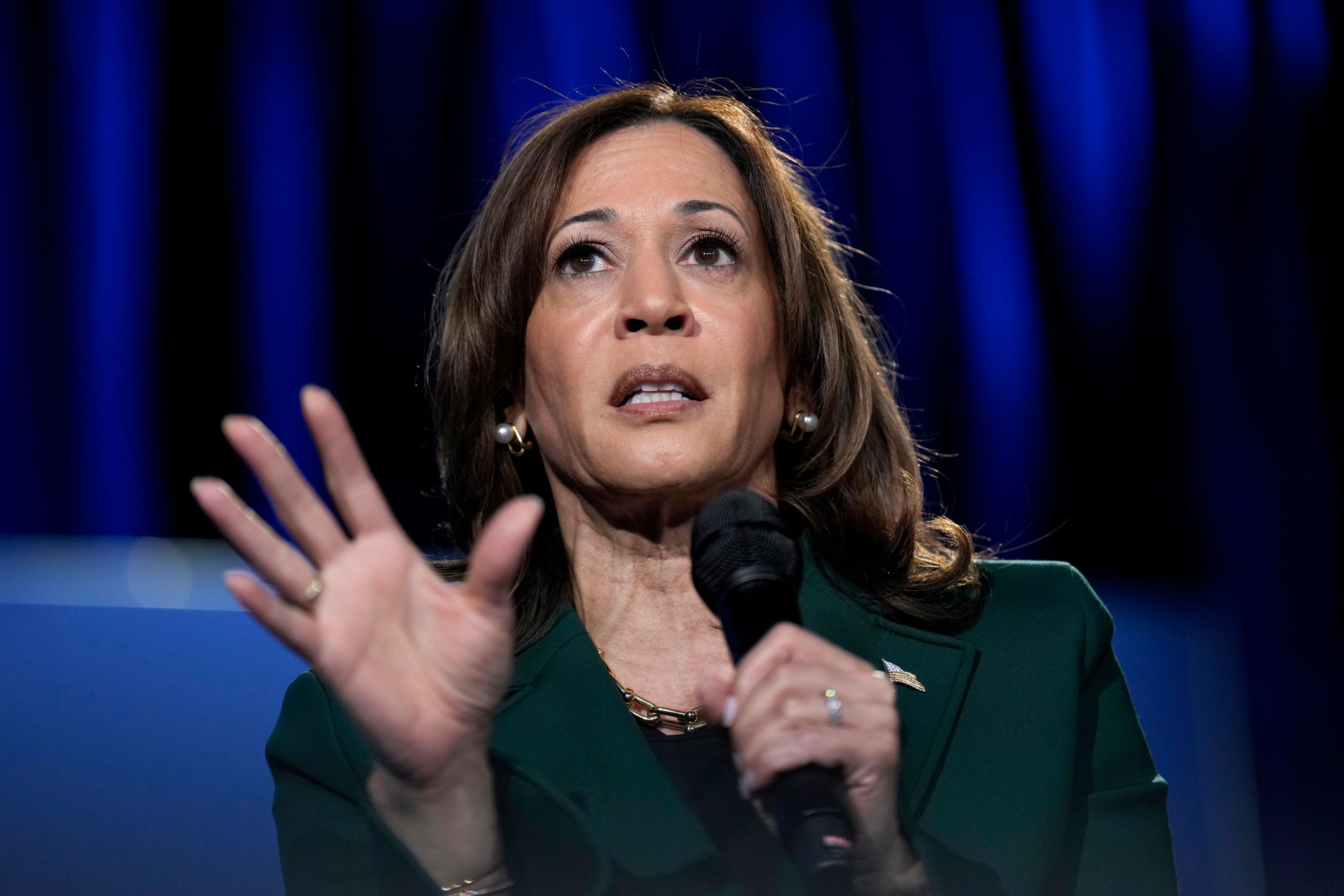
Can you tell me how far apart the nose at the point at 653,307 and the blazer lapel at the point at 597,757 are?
1.50 ft

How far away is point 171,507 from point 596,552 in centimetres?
128

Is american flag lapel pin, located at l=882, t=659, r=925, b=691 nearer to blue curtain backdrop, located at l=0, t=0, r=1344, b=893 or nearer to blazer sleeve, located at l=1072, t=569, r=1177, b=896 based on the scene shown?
blazer sleeve, located at l=1072, t=569, r=1177, b=896

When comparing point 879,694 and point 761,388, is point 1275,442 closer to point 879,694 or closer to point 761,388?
point 761,388

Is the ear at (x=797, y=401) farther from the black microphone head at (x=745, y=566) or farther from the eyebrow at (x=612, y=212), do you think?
the black microphone head at (x=745, y=566)

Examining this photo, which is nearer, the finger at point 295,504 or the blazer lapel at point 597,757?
the finger at point 295,504

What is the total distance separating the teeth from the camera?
162 cm

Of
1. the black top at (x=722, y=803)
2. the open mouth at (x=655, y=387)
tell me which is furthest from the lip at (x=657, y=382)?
the black top at (x=722, y=803)

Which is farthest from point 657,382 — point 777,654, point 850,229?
point 850,229

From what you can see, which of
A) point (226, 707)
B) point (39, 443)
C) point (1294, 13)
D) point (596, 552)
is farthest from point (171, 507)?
point (1294, 13)

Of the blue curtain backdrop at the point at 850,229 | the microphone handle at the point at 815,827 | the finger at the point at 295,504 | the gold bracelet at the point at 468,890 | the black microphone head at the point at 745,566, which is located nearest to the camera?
the microphone handle at the point at 815,827

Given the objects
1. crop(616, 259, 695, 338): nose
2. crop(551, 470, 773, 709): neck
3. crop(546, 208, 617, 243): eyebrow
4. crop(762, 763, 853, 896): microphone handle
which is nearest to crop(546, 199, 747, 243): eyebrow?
crop(546, 208, 617, 243): eyebrow

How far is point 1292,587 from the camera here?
8.15ft

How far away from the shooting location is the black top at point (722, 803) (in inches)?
56.3

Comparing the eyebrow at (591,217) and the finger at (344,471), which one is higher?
the eyebrow at (591,217)
